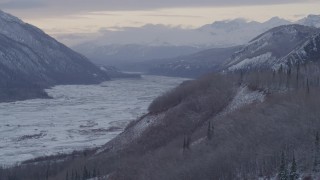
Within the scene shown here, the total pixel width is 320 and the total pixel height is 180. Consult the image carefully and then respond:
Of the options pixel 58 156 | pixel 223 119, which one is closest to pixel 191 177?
pixel 223 119

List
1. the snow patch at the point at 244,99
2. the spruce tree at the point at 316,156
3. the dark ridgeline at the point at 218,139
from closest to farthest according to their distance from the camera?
1. the spruce tree at the point at 316,156
2. the dark ridgeline at the point at 218,139
3. the snow patch at the point at 244,99

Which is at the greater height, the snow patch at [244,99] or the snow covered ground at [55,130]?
the snow patch at [244,99]

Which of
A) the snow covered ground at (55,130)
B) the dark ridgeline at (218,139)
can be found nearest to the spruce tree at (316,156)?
the dark ridgeline at (218,139)

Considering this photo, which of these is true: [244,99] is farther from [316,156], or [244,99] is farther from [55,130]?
[55,130]

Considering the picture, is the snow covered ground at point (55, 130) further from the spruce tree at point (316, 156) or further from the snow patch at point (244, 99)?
the spruce tree at point (316, 156)

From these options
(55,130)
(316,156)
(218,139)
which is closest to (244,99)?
(218,139)

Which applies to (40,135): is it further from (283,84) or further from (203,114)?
(283,84)

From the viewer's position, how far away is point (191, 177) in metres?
69.8

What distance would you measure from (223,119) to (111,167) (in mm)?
20575

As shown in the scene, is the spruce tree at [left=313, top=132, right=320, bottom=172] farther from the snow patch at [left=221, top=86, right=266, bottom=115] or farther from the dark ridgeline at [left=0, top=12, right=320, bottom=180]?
the snow patch at [left=221, top=86, right=266, bottom=115]

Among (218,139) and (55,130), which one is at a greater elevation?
(218,139)

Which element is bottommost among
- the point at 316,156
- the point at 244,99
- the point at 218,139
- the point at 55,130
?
the point at 55,130

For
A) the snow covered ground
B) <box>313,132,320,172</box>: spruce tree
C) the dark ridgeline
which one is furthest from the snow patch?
<box>313,132,320,172</box>: spruce tree

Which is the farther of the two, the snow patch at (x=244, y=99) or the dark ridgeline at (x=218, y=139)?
the snow patch at (x=244, y=99)
